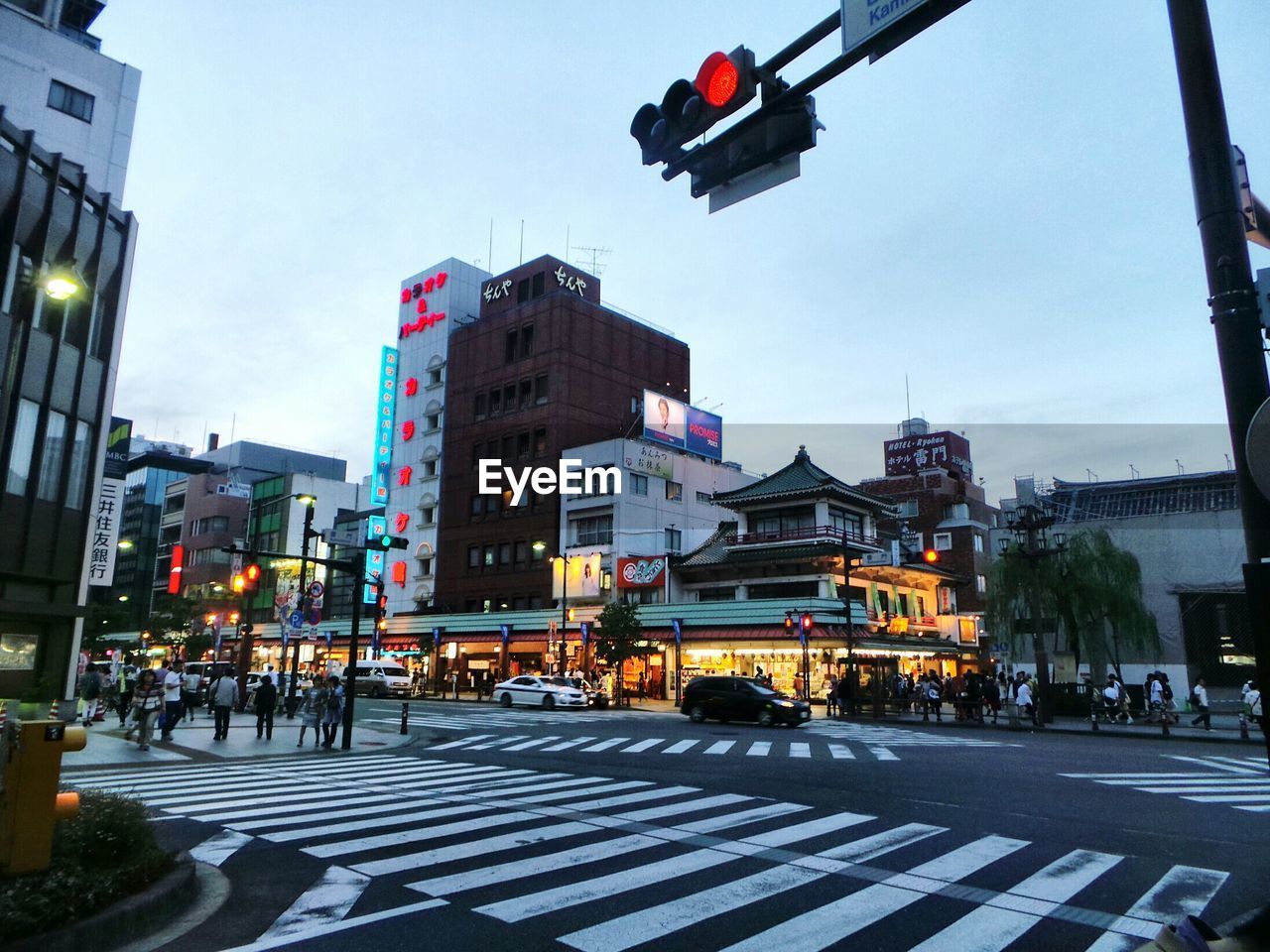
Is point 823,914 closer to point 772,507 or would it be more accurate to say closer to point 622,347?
point 772,507

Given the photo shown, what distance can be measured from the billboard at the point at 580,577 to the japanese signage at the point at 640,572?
1614mm

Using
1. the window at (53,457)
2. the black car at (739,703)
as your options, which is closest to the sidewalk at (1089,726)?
the black car at (739,703)

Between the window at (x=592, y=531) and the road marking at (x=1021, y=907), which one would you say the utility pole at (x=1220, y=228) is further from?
the window at (x=592, y=531)

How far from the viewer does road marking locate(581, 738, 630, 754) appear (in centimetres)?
1958

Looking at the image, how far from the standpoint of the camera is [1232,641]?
41.6m

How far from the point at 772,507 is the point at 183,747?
36823mm

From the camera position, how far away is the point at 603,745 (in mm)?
20969

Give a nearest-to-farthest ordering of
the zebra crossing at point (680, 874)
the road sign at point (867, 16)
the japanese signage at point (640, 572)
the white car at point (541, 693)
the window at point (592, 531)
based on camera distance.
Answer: the road sign at point (867, 16)
the zebra crossing at point (680, 874)
the white car at point (541, 693)
the japanese signage at point (640, 572)
the window at point (592, 531)

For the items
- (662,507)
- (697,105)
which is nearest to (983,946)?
(697,105)

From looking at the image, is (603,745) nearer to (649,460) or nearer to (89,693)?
(89,693)

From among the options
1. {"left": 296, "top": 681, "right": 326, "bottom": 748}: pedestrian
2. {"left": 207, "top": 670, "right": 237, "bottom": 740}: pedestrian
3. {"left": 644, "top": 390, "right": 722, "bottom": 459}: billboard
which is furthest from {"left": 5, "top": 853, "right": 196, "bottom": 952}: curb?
{"left": 644, "top": 390, "right": 722, "bottom": 459}: billboard

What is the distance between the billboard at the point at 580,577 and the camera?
52.9 meters

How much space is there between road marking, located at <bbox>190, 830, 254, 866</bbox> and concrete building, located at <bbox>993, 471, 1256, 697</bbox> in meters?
44.5

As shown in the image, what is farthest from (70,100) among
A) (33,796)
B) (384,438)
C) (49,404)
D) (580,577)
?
(384,438)
